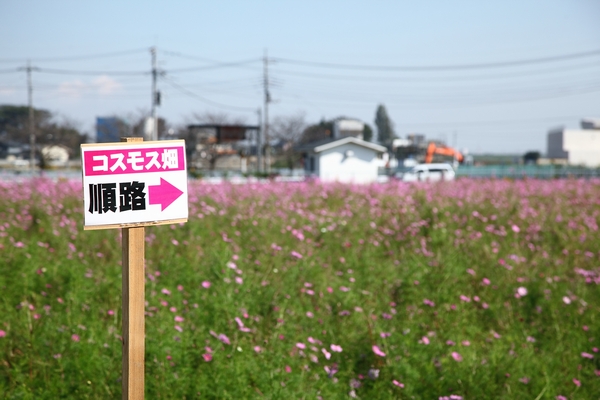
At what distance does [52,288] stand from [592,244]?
213 inches

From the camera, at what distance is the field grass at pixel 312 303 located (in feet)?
11.1

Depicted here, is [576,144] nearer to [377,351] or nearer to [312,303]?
[312,303]

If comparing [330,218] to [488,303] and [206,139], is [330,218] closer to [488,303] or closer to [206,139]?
[488,303]

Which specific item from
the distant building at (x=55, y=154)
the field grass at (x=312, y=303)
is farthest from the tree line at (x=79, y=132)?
the field grass at (x=312, y=303)

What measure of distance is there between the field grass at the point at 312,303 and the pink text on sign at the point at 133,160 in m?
1.32

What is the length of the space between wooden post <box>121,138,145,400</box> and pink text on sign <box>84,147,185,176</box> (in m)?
0.08

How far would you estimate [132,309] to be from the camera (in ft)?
7.43

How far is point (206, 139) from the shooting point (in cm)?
4141

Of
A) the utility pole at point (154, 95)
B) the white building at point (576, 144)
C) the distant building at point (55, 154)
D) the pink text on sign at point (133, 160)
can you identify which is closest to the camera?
the pink text on sign at point (133, 160)

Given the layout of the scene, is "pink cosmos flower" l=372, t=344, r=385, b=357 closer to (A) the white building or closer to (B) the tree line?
(B) the tree line

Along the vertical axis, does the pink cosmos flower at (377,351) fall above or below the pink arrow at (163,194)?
below

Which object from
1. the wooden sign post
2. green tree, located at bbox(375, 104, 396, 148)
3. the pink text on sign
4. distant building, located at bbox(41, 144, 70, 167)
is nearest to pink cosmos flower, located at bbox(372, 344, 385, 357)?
the wooden sign post

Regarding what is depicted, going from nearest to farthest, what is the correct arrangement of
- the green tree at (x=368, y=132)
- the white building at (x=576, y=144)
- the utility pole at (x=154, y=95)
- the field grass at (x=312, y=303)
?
→ the field grass at (x=312, y=303), the utility pole at (x=154, y=95), the white building at (x=576, y=144), the green tree at (x=368, y=132)

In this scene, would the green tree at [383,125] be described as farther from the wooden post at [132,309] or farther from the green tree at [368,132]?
the wooden post at [132,309]
